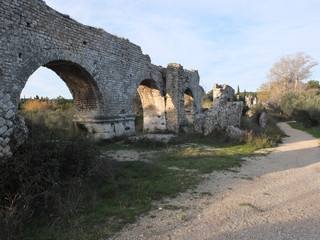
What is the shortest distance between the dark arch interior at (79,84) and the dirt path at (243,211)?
5.89 meters

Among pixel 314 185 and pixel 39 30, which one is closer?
pixel 314 185

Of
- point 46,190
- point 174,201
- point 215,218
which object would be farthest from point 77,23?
point 215,218

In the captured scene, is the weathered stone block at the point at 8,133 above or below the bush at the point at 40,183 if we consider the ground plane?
above

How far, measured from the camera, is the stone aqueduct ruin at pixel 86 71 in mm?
5660

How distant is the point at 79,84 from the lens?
8.73m

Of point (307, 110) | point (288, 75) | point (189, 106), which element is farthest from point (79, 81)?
point (288, 75)

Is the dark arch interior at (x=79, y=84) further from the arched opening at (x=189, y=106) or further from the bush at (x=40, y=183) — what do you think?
the arched opening at (x=189, y=106)

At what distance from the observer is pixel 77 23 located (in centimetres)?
764

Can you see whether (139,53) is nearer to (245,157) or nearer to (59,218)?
(245,157)

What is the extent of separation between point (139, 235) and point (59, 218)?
1128mm

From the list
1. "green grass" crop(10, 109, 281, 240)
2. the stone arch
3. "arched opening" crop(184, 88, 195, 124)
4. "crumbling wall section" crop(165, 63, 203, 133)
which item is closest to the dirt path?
"green grass" crop(10, 109, 281, 240)

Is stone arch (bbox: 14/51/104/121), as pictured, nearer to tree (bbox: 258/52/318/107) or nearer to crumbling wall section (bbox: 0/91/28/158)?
crumbling wall section (bbox: 0/91/28/158)

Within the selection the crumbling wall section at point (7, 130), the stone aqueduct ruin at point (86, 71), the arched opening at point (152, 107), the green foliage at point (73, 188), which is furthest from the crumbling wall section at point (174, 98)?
the crumbling wall section at point (7, 130)

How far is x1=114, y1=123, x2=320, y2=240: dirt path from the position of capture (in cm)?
274
